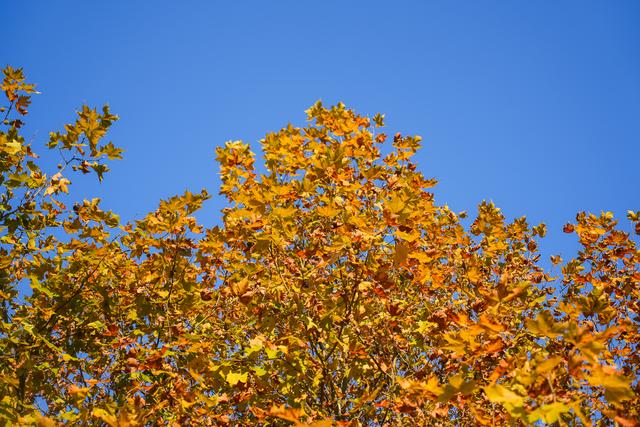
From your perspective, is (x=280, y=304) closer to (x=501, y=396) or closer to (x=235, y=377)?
(x=235, y=377)

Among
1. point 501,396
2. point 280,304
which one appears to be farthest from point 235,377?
point 501,396

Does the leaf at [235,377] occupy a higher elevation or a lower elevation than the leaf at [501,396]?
higher

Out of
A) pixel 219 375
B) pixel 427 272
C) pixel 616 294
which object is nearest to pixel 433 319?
pixel 427 272

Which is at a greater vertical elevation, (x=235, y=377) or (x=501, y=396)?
(x=235, y=377)

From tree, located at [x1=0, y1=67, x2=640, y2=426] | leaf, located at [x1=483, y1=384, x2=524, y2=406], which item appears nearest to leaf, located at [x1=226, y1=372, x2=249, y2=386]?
tree, located at [x1=0, y1=67, x2=640, y2=426]

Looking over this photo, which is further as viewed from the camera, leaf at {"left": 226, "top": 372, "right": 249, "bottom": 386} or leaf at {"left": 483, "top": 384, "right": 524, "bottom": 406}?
leaf at {"left": 226, "top": 372, "right": 249, "bottom": 386}

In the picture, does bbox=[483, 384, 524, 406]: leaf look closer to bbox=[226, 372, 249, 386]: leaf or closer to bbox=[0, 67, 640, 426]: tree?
bbox=[0, 67, 640, 426]: tree

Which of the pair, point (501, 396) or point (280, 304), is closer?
point (501, 396)

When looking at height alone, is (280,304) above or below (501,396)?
above

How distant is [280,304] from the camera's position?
3.43m

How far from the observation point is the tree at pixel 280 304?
9.82 feet

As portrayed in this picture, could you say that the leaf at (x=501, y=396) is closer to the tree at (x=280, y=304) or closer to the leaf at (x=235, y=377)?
the tree at (x=280, y=304)

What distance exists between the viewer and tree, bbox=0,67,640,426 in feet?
9.82

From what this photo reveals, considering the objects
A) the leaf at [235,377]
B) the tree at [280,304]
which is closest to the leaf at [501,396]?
the tree at [280,304]
